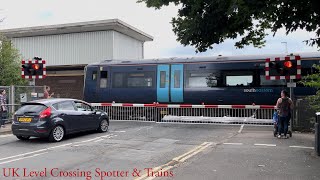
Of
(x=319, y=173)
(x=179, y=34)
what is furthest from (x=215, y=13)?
(x=319, y=173)

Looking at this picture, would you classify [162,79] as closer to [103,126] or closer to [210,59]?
[210,59]

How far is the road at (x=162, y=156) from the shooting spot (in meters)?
7.98

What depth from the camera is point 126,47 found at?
30.0 m

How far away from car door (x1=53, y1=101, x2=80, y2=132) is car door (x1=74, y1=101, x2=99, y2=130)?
0.25 metres

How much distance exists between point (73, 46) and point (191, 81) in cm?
1299

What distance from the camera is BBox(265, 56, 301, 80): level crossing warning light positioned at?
563 inches

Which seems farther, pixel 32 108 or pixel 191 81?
pixel 191 81

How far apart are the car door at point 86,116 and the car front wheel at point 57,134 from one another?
1009mm

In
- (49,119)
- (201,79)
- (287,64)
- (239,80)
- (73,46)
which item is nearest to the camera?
(49,119)

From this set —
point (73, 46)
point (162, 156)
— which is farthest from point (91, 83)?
point (162, 156)

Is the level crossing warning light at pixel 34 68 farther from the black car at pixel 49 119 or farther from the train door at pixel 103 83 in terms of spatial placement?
the train door at pixel 103 83

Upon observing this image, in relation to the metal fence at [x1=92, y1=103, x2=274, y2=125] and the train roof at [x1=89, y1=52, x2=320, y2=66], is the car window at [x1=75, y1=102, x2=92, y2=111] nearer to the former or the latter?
the metal fence at [x1=92, y1=103, x2=274, y2=125]

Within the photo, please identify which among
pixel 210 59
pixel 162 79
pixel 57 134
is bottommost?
pixel 57 134

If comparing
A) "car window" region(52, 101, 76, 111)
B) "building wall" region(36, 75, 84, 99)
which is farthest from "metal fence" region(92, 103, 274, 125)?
"building wall" region(36, 75, 84, 99)
